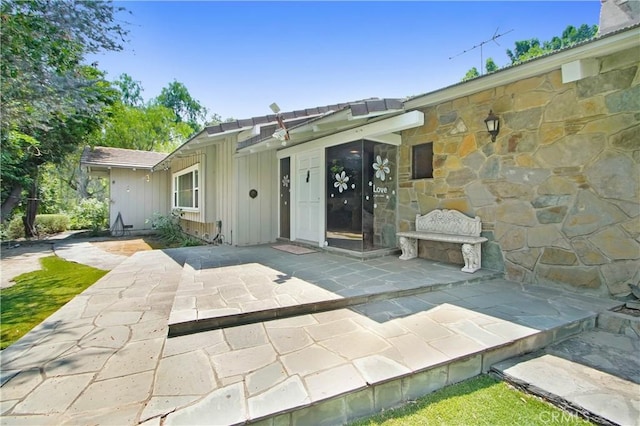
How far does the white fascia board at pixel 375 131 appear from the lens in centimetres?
498

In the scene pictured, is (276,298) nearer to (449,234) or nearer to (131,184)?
(449,234)

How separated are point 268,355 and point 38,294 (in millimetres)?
4604

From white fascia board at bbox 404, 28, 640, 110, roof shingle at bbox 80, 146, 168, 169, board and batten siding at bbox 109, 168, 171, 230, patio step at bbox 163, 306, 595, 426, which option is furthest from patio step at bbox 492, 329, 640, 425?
board and batten siding at bbox 109, 168, 171, 230

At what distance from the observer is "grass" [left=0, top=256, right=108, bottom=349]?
3400 millimetres

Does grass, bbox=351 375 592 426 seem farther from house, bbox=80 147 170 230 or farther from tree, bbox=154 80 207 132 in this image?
Result: tree, bbox=154 80 207 132

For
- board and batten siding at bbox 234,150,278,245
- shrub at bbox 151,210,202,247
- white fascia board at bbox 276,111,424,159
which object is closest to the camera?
white fascia board at bbox 276,111,424,159

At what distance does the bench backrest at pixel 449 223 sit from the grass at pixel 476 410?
3.19m

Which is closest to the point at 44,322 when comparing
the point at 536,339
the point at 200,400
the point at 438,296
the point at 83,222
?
the point at 200,400

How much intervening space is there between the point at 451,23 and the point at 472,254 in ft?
18.2

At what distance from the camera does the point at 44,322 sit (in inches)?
129

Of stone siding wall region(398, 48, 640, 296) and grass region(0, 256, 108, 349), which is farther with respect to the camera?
stone siding wall region(398, 48, 640, 296)

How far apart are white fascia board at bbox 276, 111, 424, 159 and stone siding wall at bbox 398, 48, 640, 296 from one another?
879 mm

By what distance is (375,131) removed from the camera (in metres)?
5.41

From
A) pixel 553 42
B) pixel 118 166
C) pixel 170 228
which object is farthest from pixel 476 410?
pixel 553 42
